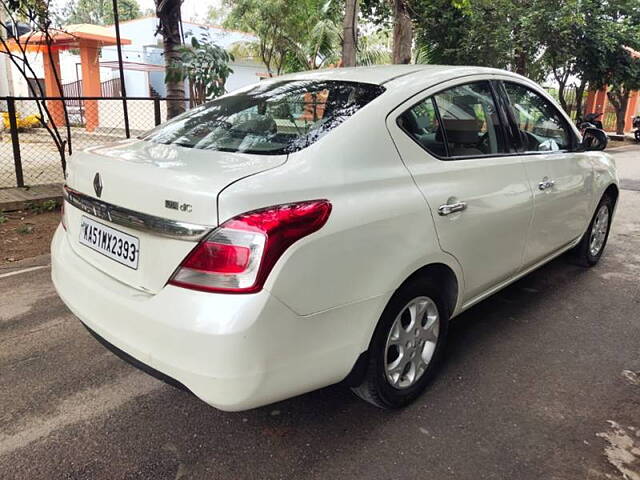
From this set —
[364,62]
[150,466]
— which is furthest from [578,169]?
[364,62]

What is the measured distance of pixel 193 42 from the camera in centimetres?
570

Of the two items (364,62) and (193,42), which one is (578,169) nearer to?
(193,42)

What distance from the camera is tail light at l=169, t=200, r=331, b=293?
71.7 inches

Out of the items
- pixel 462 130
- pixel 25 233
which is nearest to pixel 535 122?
pixel 462 130

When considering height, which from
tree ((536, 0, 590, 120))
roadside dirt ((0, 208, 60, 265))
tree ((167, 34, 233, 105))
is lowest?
roadside dirt ((0, 208, 60, 265))

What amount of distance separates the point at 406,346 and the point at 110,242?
1.43 m

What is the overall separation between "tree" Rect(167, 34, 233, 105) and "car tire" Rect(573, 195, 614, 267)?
13.3 ft

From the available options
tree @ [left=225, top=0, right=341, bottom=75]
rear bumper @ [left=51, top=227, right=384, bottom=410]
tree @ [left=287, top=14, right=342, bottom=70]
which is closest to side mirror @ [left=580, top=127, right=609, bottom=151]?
rear bumper @ [left=51, top=227, right=384, bottom=410]

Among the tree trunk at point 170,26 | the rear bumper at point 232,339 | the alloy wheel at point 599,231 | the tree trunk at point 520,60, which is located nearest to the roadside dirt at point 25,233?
the tree trunk at point 170,26

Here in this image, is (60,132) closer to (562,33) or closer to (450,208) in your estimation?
(562,33)

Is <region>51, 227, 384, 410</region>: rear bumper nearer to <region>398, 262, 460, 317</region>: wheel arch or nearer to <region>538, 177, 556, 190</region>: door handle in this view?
<region>398, 262, 460, 317</region>: wheel arch

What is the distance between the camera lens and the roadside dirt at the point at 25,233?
4.96 m

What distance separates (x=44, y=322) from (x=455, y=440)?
2.74m

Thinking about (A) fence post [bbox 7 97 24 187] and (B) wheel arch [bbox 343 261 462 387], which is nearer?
(B) wheel arch [bbox 343 261 462 387]
